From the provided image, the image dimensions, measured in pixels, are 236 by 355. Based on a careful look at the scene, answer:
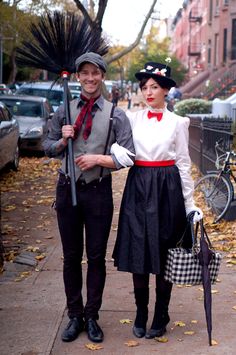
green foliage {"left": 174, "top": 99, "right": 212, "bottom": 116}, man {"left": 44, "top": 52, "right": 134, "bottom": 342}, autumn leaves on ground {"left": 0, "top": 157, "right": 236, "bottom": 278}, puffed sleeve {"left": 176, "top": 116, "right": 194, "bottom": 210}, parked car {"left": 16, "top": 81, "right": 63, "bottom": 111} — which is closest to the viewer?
man {"left": 44, "top": 52, "right": 134, "bottom": 342}

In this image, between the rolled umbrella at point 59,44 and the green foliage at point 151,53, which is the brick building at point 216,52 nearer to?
the green foliage at point 151,53

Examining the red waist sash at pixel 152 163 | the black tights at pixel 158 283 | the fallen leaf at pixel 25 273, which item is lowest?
the fallen leaf at pixel 25 273

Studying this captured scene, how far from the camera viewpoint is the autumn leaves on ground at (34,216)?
24.6 feet

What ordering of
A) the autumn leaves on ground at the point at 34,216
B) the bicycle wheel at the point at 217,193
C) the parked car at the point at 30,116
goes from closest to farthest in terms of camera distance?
1. the autumn leaves on ground at the point at 34,216
2. the bicycle wheel at the point at 217,193
3. the parked car at the point at 30,116

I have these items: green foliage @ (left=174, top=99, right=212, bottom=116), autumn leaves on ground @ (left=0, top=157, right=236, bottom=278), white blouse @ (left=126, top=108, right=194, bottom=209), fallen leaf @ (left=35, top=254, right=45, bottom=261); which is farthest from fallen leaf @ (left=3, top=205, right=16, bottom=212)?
green foliage @ (left=174, top=99, right=212, bottom=116)

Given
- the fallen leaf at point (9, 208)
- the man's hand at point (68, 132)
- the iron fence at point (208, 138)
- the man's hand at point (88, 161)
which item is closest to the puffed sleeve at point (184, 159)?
the man's hand at point (88, 161)

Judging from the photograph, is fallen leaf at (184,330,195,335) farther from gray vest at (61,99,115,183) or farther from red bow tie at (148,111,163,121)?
red bow tie at (148,111,163,121)

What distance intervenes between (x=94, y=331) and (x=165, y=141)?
149 centimetres

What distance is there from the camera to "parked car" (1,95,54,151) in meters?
16.2

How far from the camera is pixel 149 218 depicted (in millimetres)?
4348

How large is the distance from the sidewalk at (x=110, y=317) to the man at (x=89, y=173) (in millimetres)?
186

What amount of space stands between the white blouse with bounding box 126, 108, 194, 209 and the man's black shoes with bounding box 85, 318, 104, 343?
1.12 metres

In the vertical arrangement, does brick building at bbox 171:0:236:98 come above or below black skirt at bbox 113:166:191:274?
above

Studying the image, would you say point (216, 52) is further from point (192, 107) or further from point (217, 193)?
point (217, 193)
